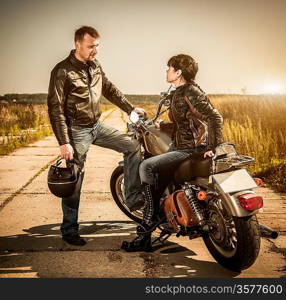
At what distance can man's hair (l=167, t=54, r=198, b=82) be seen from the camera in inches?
144

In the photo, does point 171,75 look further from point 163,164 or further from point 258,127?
point 258,127

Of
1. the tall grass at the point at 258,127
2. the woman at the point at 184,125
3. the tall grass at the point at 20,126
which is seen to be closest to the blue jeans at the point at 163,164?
the woman at the point at 184,125

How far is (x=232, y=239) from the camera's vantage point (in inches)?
138

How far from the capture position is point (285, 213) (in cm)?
517

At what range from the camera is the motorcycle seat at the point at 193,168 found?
3555 mm

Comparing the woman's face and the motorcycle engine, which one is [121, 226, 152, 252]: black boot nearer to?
the motorcycle engine

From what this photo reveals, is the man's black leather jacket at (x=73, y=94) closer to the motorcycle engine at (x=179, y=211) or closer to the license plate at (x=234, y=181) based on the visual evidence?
the motorcycle engine at (x=179, y=211)

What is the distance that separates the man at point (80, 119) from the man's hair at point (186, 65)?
2.84ft

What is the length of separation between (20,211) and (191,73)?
297 centimetres

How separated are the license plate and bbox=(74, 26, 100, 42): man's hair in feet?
6.04

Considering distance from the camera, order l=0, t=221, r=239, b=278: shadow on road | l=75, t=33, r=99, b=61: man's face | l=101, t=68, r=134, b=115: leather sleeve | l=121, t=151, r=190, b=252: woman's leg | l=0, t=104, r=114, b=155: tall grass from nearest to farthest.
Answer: l=0, t=221, r=239, b=278: shadow on road < l=121, t=151, r=190, b=252: woman's leg < l=75, t=33, r=99, b=61: man's face < l=101, t=68, r=134, b=115: leather sleeve < l=0, t=104, r=114, b=155: tall grass

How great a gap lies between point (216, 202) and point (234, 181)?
1.10 ft

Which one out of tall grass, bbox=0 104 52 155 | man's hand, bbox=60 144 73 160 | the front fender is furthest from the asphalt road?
tall grass, bbox=0 104 52 155
